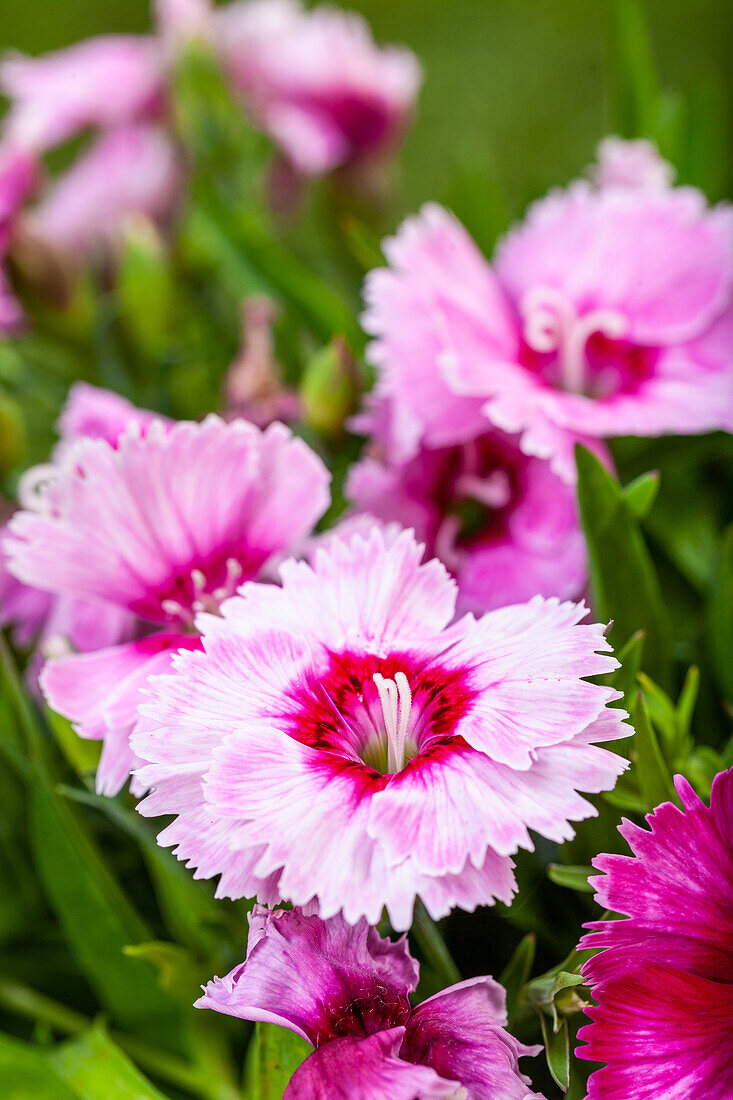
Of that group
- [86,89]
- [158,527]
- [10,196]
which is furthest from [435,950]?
[86,89]

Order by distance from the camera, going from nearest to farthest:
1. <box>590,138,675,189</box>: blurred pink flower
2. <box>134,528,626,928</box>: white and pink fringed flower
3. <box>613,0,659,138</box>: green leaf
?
<box>134,528,626,928</box>: white and pink fringed flower < <box>590,138,675,189</box>: blurred pink flower < <box>613,0,659,138</box>: green leaf

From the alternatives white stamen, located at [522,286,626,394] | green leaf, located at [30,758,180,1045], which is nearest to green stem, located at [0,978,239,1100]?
green leaf, located at [30,758,180,1045]

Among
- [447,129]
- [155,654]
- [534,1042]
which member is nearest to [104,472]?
Answer: [155,654]

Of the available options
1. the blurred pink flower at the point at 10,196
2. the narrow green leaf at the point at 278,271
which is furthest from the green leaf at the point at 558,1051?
the blurred pink flower at the point at 10,196

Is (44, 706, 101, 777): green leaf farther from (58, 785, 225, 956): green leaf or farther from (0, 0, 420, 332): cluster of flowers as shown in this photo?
(0, 0, 420, 332): cluster of flowers

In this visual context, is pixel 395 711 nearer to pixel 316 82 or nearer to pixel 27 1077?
pixel 27 1077

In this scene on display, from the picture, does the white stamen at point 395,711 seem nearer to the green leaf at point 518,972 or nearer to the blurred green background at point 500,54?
the green leaf at point 518,972

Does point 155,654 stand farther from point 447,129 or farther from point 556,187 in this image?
point 447,129
